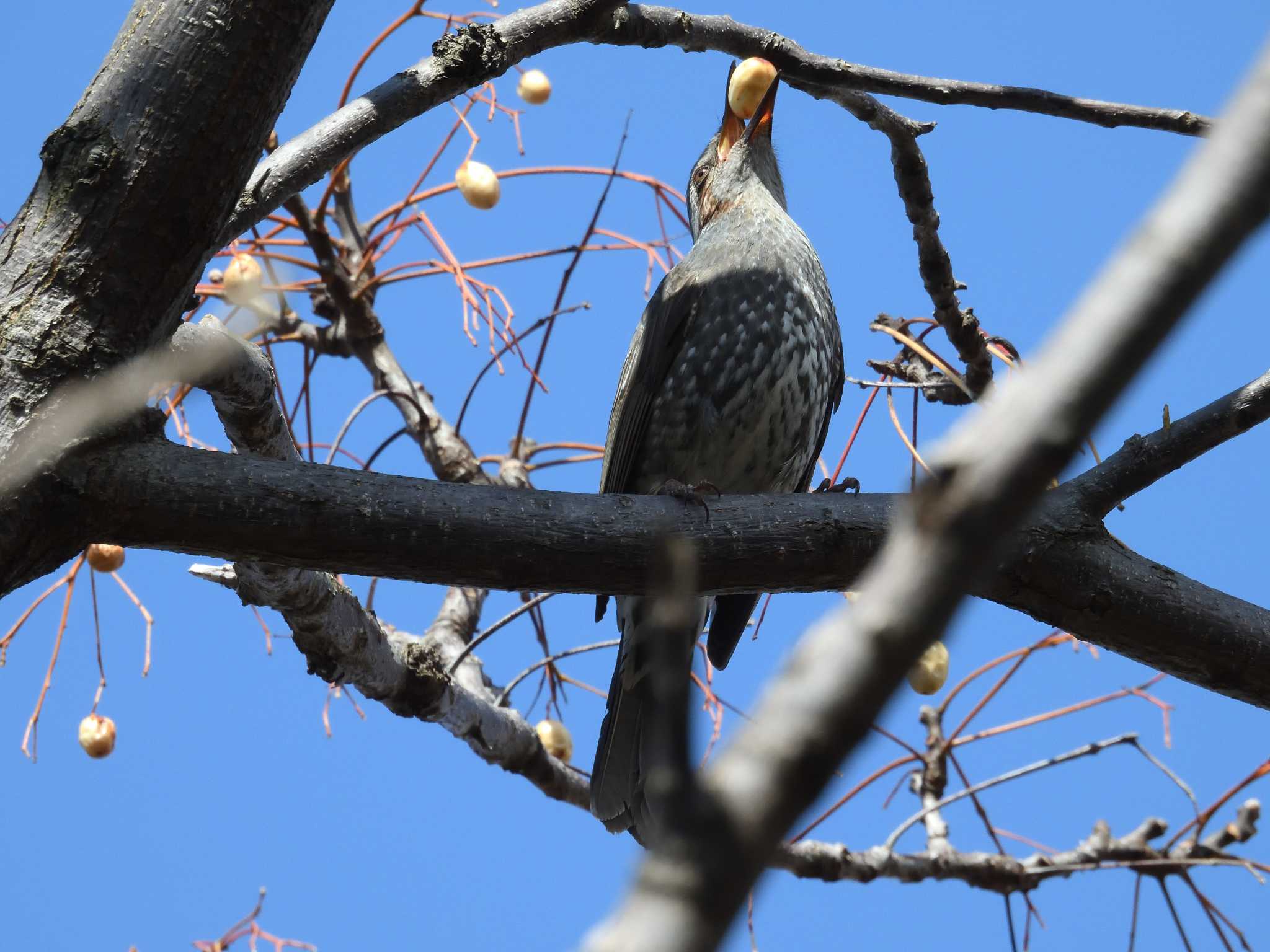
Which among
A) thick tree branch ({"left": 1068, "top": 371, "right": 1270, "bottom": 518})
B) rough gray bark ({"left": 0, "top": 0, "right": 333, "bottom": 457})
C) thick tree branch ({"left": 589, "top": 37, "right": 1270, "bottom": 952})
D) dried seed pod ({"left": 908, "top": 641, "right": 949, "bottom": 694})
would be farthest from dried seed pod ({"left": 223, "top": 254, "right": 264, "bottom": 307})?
thick tree branch ({"left": 589, "top": 37, "right": 1270, "bottom": 952})

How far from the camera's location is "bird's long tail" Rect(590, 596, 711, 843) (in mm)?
3348

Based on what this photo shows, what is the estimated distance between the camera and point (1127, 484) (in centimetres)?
240

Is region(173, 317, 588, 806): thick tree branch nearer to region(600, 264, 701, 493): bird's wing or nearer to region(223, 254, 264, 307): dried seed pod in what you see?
region(600, 264, 701, 493): bird's wing

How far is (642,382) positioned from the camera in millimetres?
3814

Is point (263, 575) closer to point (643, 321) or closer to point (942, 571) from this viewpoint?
point (643, 321)

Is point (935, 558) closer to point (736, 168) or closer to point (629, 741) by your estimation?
point (629, 741)

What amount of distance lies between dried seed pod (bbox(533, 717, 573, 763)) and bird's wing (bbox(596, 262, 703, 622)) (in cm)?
53

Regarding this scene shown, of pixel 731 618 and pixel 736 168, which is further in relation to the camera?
pixel 736 168

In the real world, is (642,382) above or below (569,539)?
above

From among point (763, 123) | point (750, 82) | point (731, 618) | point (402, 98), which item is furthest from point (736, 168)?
point (402, 98)

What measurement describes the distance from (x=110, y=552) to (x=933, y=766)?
2.55m

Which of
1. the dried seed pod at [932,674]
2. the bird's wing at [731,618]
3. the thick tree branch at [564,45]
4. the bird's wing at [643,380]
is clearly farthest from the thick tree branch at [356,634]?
the dried seed pod at [932,674]

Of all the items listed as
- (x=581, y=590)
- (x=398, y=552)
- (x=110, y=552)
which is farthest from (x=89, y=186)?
(x=110, y=552)

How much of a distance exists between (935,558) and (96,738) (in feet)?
11.4
